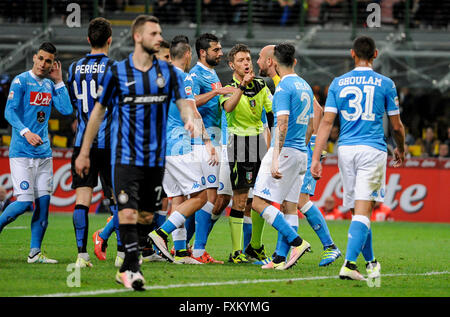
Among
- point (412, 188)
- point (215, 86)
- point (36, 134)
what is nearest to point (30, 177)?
point (36, 134)

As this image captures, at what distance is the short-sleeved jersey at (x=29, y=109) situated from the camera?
9.16m

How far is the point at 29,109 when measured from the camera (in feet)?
30.2

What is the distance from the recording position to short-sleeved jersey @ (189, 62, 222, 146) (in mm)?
9664

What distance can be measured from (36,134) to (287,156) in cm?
292

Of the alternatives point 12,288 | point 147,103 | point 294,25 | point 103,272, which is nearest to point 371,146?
point 147,103

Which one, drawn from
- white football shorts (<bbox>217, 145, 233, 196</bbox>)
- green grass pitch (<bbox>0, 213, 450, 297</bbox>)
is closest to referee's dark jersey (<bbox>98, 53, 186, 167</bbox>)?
green grass pitch (<bbox>0, 213, 450, 297</bbox>)

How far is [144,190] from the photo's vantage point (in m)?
6.96

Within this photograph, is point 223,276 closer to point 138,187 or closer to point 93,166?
point 138,187

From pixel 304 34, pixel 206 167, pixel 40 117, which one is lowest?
pixel 206 167

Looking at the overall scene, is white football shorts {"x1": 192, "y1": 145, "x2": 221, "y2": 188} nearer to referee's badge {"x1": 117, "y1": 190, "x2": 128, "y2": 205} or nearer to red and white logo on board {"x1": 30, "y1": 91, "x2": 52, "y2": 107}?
red and white logo on board {"x1": 30, "y1": 91, "x2": 52, "y2": 107}

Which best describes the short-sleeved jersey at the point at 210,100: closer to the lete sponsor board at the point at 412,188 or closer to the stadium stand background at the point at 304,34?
the lete sponsor board at the point at 412,188

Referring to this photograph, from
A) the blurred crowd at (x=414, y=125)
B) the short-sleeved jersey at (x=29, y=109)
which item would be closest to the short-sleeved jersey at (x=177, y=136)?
the short-sleeved jersey at (x=29, y=109)

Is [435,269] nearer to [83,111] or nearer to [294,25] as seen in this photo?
[83,111]
